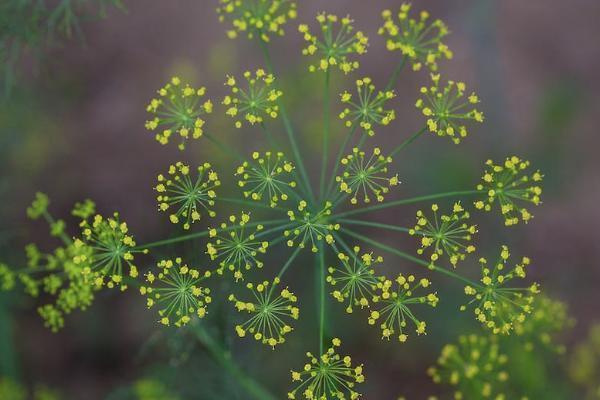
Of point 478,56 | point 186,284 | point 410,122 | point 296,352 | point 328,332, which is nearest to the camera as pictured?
point 186,284

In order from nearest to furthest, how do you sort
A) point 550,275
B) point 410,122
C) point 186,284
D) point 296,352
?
point 186,284 → point 296,352 → point 550,275 → point 410,122

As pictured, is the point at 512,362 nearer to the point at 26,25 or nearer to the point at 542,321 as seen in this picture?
the point at 542,321

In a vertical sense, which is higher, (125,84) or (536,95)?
(536,95)

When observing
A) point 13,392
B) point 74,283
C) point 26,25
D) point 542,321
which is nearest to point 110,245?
point 74,283

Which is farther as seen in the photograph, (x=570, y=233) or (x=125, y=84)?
(x=125, y=84)

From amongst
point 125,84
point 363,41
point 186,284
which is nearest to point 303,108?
point 125,84

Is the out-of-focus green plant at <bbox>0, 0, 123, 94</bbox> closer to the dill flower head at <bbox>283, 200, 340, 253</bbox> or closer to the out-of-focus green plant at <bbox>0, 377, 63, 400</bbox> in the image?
the dill flower head at <bbox>283, 200, 340, 253</bbox>

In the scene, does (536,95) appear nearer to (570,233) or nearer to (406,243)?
(570,233)

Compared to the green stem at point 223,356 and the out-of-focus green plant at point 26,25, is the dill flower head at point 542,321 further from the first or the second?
the out-of-focus green plant at point 26,25
